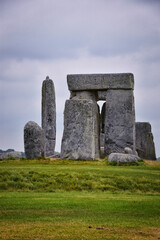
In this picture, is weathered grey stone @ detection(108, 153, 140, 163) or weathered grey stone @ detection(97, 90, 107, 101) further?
weathered grey stone @ detection(97, 90, 107, 101)

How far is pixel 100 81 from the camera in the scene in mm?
25453

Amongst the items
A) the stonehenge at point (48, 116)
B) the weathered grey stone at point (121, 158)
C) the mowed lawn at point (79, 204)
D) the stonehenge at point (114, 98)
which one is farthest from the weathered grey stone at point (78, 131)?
the stonehenge at point (48, 116)

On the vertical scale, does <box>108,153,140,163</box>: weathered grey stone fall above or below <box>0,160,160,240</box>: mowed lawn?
above

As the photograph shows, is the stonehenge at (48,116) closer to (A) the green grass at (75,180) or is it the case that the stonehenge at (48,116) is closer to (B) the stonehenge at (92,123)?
(B) the stonehenge at (92,123)

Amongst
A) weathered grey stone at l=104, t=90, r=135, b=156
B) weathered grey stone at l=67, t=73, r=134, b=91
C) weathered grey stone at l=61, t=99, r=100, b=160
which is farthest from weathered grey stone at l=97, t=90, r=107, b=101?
weathered grey stone at l=61, t=99, r=100, b=160

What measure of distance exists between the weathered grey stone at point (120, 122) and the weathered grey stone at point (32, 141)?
19.7ft

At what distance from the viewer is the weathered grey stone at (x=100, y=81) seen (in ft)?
82.3

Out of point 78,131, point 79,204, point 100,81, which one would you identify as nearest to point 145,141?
point 100,81

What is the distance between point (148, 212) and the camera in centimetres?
1033

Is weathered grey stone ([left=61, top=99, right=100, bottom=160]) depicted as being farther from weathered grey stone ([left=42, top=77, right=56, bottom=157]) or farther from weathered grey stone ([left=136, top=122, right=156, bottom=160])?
weathered grey stone ([left=136, top=122, right=156, bottom=160])

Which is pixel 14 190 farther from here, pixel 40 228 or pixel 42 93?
pixel 42 93

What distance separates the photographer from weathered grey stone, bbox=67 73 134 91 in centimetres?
2508

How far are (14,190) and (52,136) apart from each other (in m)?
14.3

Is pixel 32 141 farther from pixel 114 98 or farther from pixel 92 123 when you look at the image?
pixel 114 98
